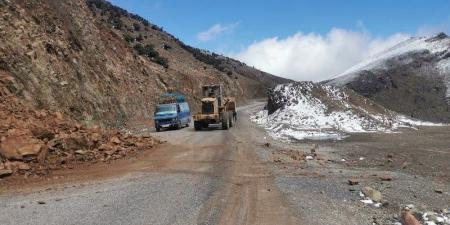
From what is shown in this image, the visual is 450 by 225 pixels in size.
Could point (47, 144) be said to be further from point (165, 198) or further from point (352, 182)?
point (352, 182)

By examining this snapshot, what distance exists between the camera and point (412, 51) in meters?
77.4

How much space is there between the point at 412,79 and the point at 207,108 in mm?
39364

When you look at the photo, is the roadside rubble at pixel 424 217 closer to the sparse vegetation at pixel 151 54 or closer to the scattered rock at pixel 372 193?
the scattered rock at pixel 372 193

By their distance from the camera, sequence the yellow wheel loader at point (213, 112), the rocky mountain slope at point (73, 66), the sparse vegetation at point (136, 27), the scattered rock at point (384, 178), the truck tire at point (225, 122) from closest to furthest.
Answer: the scattered rock at point (384, 178) < the rocky mountain slope at point (73, 66) < the truck tire at point (225, 122) < the yellow wheel loader at point (213, 112) < the sparse vegetation at point (136, 27)

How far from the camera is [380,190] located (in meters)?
13.5

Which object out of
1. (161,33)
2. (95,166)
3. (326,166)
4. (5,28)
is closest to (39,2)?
(5,28)

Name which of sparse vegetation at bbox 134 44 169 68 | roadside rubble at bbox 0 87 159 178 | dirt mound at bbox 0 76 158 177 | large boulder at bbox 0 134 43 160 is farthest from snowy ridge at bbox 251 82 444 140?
sparse vegetation at bbox 134 44 169 68

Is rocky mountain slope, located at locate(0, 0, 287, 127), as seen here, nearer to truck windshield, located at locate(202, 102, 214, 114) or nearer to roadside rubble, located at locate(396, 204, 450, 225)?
truck windshield, located at locate(202, 102, 214, 114)

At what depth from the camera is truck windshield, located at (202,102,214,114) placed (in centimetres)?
3694

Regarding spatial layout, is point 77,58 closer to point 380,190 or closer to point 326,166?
point 326,166

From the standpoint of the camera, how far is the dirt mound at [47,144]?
16.5 meters

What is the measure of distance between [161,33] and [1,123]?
89.0 m

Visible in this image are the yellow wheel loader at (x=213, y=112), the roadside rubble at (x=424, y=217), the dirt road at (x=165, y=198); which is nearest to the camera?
the roadside rubble at (x=424, y=217)

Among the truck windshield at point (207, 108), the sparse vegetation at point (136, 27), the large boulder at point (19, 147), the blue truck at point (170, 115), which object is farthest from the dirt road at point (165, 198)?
the sparse vegetation at point (136, 27)
